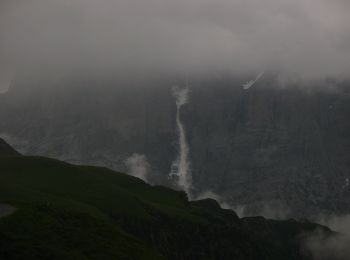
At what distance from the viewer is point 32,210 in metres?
184

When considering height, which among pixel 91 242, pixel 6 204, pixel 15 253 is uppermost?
pixel 6 204

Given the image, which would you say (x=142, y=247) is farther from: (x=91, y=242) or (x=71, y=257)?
(x=71, y=257)

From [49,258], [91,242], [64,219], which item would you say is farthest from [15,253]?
[64,219]

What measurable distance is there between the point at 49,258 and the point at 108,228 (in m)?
40.4

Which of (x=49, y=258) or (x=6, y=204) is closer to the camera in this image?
(x=49, y=258)

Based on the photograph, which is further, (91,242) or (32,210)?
(32,210)

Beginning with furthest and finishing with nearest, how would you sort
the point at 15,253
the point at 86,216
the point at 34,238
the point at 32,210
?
the point at 86,216, the point at 32,210, the point at 34,238, the point at 15,253

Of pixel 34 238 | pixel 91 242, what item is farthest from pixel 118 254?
pixel 34 238

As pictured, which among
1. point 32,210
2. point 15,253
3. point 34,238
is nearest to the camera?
point 15,253

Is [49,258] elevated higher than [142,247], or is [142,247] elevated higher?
[142,247]

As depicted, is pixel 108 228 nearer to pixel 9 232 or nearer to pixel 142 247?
pixel 142 247

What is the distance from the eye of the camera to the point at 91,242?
171 meters

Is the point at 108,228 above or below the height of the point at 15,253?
above

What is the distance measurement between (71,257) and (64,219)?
3123cm
